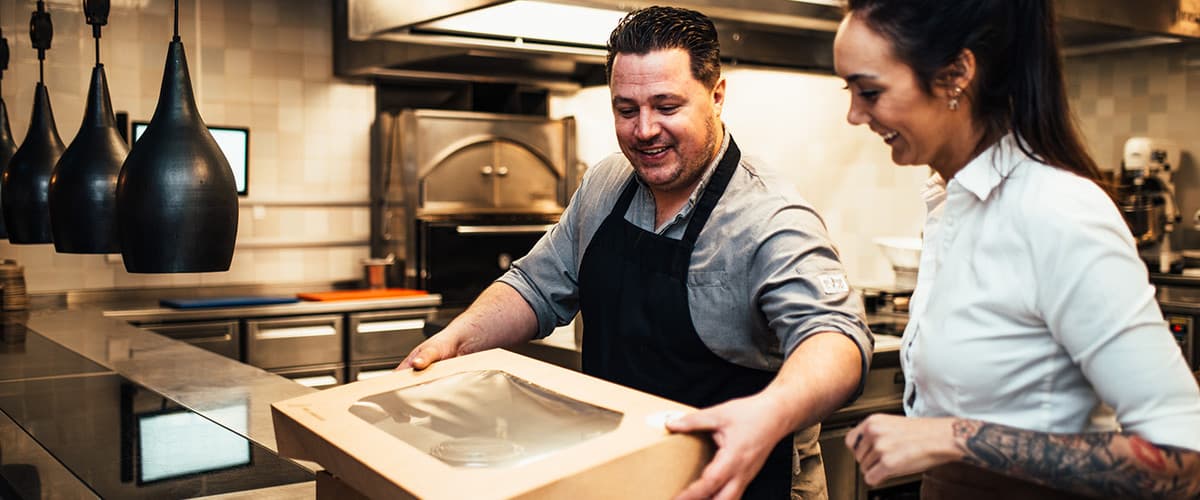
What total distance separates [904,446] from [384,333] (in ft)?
12.6

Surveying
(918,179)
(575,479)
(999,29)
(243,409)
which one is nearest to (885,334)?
(918,179)

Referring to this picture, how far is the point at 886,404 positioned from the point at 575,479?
2615 mm

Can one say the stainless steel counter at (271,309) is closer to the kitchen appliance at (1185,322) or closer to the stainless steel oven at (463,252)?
the stainless steel oven at (463,252)

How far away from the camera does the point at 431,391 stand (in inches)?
50.1

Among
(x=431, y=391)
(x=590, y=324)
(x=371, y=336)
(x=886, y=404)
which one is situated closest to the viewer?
(x=431, y=391)

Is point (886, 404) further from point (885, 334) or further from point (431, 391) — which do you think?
point (431, 391)

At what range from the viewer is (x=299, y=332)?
4492mm

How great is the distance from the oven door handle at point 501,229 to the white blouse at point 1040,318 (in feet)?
12.4

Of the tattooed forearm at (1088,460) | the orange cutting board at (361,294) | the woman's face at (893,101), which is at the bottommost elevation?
the orange cutting board at (361,294)

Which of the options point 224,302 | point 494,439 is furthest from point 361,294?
point 494,439

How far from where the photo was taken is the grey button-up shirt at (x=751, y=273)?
1.43 m

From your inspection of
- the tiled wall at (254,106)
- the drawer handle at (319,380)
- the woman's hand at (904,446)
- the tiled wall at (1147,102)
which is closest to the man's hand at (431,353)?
the woman's hand at (904,446)

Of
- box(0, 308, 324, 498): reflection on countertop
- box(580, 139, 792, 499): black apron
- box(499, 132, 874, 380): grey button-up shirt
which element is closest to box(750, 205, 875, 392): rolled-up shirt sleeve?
box(499, 132, 874, 380): grey button-up shirt

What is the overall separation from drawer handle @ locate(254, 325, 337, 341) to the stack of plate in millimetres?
903
